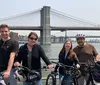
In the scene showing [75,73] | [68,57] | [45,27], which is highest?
[45,27]

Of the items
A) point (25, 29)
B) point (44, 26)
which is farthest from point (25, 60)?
point (44, 26)

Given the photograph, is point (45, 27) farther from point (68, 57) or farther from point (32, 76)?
point (32, 76)

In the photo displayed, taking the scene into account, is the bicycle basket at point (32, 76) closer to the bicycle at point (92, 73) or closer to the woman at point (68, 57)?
the woman at point (68, 57)

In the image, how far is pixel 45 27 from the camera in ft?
121

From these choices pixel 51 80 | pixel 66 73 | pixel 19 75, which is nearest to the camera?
pixel 19 75

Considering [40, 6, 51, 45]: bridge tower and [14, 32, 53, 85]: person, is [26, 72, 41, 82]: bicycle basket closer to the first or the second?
[14, 32, 53, 85]: person

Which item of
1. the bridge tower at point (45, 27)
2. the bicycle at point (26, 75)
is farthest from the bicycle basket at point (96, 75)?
the bridge tower at point (45, 27)

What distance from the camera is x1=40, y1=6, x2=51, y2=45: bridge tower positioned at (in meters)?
36.6

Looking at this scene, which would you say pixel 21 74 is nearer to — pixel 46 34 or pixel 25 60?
pixel 25 60

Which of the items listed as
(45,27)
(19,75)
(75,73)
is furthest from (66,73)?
(45,27)

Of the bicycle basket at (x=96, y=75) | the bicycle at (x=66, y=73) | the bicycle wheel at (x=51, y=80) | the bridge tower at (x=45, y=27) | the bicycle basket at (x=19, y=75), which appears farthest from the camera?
the bridge tower at (x=45, y=27)

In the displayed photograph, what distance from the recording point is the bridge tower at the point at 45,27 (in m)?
36.6

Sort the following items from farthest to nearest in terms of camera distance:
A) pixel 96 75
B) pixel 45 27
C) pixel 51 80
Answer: pixel 45 27
pixel 51 80
pixel 96 75

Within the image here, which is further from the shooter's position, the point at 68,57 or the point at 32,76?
the point at 68,57
